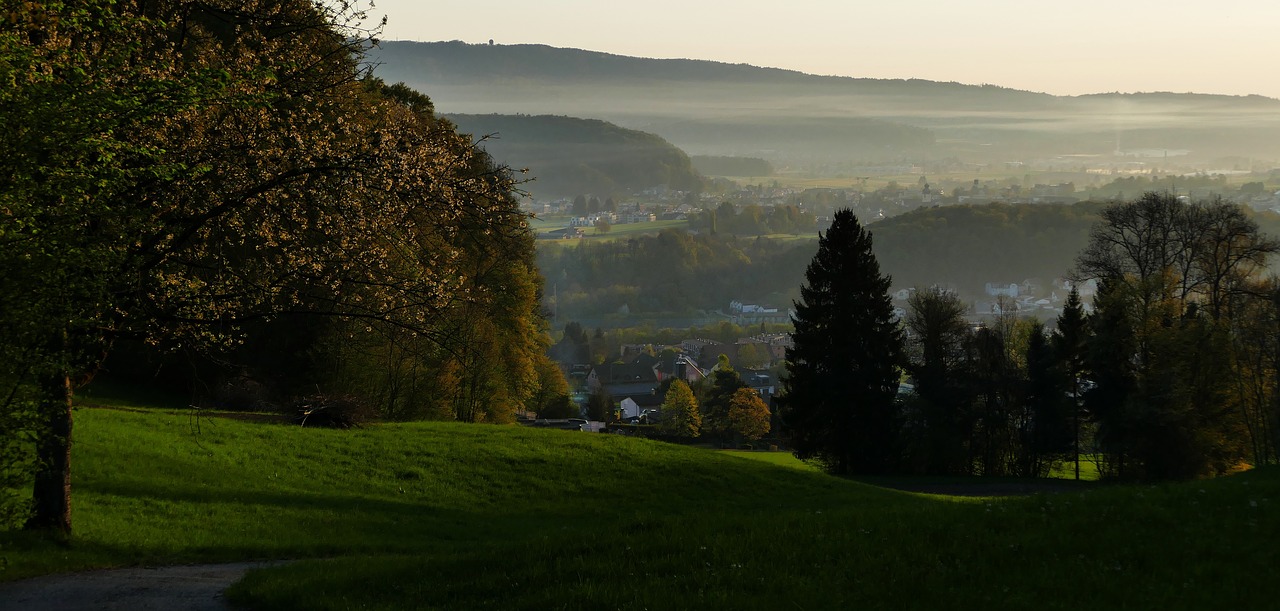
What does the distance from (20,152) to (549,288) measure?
549 ft

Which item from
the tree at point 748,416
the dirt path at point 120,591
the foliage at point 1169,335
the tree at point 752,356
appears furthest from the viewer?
the tree at point 752,356

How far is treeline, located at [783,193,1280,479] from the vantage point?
40.0 m

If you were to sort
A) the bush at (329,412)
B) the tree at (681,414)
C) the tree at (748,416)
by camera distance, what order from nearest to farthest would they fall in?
1. the bush at (329,412)
2. the tree at (748,416)
3. the tree at (681,414)

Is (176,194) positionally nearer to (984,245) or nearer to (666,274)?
(666,274)

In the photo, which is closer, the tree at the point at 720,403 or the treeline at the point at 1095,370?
the treeline at the point at 1095,370

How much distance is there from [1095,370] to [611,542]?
38.7 meters

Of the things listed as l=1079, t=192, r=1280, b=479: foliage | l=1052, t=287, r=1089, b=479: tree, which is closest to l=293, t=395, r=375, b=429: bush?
l=1079, t=192, r=1280, b=479: foliage

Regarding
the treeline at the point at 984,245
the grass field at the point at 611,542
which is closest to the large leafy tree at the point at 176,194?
the grass field at the point at 611,542

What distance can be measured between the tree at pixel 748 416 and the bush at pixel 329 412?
4075 cm

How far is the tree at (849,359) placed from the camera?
42.8 metres

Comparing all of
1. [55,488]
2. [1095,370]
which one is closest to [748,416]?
[1095,370]

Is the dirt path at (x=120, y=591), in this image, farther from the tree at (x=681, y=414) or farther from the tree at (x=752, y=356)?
the tree at (x=752, y=356)

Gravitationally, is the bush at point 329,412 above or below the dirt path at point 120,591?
below

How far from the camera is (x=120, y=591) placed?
11516 mm
